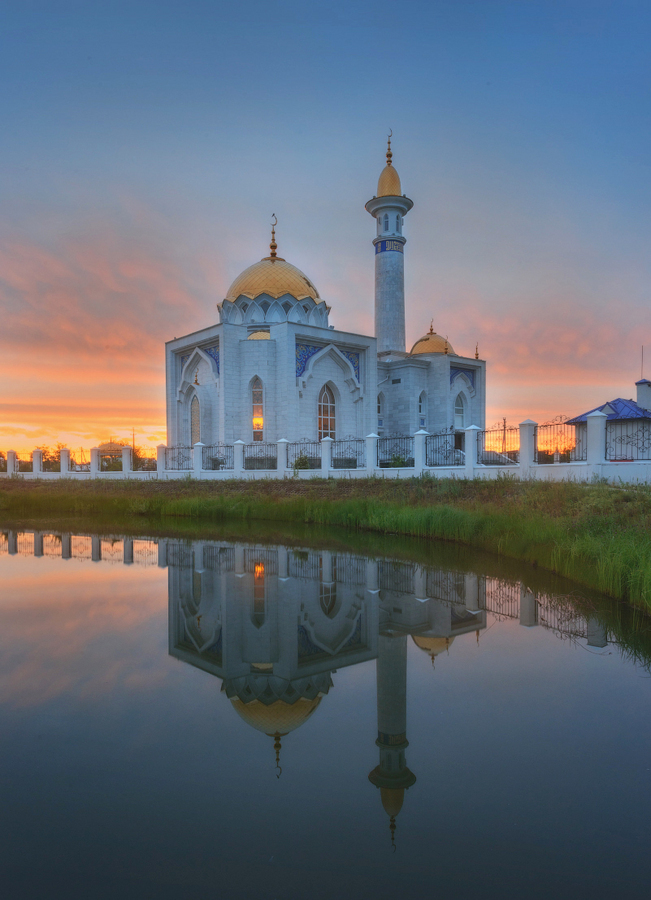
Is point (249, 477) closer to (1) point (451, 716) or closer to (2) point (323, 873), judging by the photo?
(1) point (451, 716)

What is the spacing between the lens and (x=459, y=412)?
86.7 feet

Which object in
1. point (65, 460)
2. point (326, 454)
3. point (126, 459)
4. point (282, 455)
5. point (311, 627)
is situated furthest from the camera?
point (65, 460)

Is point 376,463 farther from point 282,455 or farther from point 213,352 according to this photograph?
point 213,352

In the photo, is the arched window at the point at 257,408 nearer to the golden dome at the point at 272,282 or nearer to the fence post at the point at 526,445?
the golden dome at the point at 272,282

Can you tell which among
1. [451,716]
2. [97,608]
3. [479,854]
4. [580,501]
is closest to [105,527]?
[97,608]

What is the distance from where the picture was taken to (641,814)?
2.40 m

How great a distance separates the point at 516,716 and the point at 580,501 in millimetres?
6186

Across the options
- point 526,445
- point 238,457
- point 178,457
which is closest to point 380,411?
point 238,457

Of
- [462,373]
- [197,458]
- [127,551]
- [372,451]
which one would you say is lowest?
[127,551]

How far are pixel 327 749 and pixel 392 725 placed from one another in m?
0.45

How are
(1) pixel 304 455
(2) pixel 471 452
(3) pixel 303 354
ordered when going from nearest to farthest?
1. (2) pixel 471 452
2. (1) pixel 304 455
3. (3) pixel 303 354

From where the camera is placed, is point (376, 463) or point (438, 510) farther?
point (376, 463)

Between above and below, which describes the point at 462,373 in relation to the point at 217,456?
above

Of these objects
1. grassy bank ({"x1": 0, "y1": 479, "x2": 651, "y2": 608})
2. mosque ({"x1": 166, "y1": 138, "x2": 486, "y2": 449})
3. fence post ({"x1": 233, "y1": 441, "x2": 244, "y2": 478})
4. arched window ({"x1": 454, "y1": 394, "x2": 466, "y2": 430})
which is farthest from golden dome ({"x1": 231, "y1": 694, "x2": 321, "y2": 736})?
arched window ({"x1": 454, "y1": 394, "x2": 466, "y2": 430})
